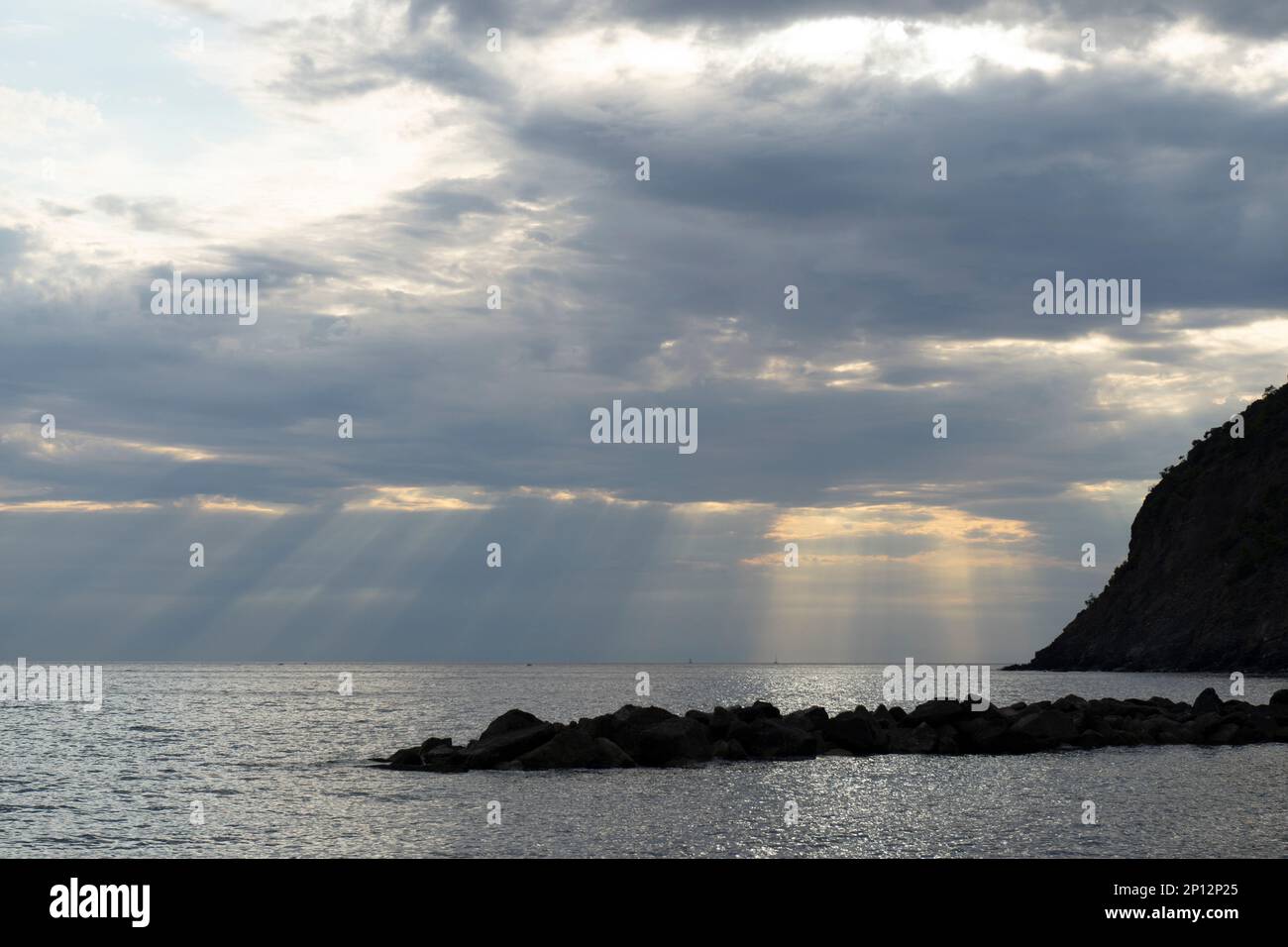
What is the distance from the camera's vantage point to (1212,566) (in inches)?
5379

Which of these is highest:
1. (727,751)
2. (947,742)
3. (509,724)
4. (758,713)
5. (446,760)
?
(509,724)

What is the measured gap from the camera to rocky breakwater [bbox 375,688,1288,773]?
4559 centimetres

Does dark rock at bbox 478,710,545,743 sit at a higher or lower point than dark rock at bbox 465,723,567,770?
higher

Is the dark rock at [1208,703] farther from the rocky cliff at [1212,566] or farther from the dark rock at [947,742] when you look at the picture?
the rocky cliff at [1212,566]

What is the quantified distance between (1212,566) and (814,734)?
105m

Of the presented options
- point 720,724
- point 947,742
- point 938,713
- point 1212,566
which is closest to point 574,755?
point 720,724

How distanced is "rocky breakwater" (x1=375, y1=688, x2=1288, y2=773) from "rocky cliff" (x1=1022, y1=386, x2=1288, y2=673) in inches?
2906

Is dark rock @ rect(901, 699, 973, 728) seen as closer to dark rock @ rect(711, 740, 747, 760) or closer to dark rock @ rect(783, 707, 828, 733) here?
dark rock @ rect(783, 707, 828, 733)

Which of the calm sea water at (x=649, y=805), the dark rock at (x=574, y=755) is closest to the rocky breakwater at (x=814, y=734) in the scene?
the dark rock at (x=574, y=755)

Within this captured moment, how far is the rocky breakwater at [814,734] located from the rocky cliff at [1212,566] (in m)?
73.8

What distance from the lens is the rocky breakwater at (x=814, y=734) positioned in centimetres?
4559

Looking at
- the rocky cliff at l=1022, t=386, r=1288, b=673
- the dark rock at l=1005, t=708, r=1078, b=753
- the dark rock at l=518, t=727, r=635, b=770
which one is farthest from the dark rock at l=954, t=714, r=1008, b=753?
the rocky cliff at l=1022, t=386, r=1288, b=673

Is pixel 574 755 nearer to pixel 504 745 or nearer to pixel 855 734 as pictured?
pixel 504 745
